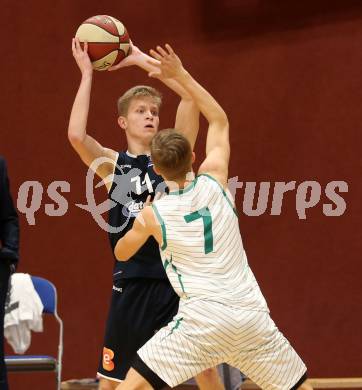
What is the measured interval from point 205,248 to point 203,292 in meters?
0.22

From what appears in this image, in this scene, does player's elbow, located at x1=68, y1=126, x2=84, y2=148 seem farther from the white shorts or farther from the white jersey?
the white shorts

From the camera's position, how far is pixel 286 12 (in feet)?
25.1

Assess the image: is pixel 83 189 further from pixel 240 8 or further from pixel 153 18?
pixel 240 8

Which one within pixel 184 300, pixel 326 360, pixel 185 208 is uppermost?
pixel 185 208

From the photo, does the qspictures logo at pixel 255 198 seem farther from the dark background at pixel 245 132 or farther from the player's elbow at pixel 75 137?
the player's elbow at pixel 75 137

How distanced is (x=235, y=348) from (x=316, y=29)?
4273 millimetres

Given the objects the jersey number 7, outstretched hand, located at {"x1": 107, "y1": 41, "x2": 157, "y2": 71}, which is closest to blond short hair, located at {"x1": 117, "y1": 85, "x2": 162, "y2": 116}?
outstretched hand, located at {"x1": 107, "y1": 41, "x2": 157, "y2": 71}

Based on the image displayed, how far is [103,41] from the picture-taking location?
5.37 m

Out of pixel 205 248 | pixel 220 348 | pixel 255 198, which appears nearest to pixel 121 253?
pixel 205 248

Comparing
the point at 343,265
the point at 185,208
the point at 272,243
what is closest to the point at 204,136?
the point at 272,243

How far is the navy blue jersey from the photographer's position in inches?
203

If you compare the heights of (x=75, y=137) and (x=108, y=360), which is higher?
(x=75, y=137)

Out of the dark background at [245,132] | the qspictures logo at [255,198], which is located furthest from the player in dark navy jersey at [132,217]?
the dark background at [245,132]

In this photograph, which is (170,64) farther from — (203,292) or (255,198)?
(255,198)
